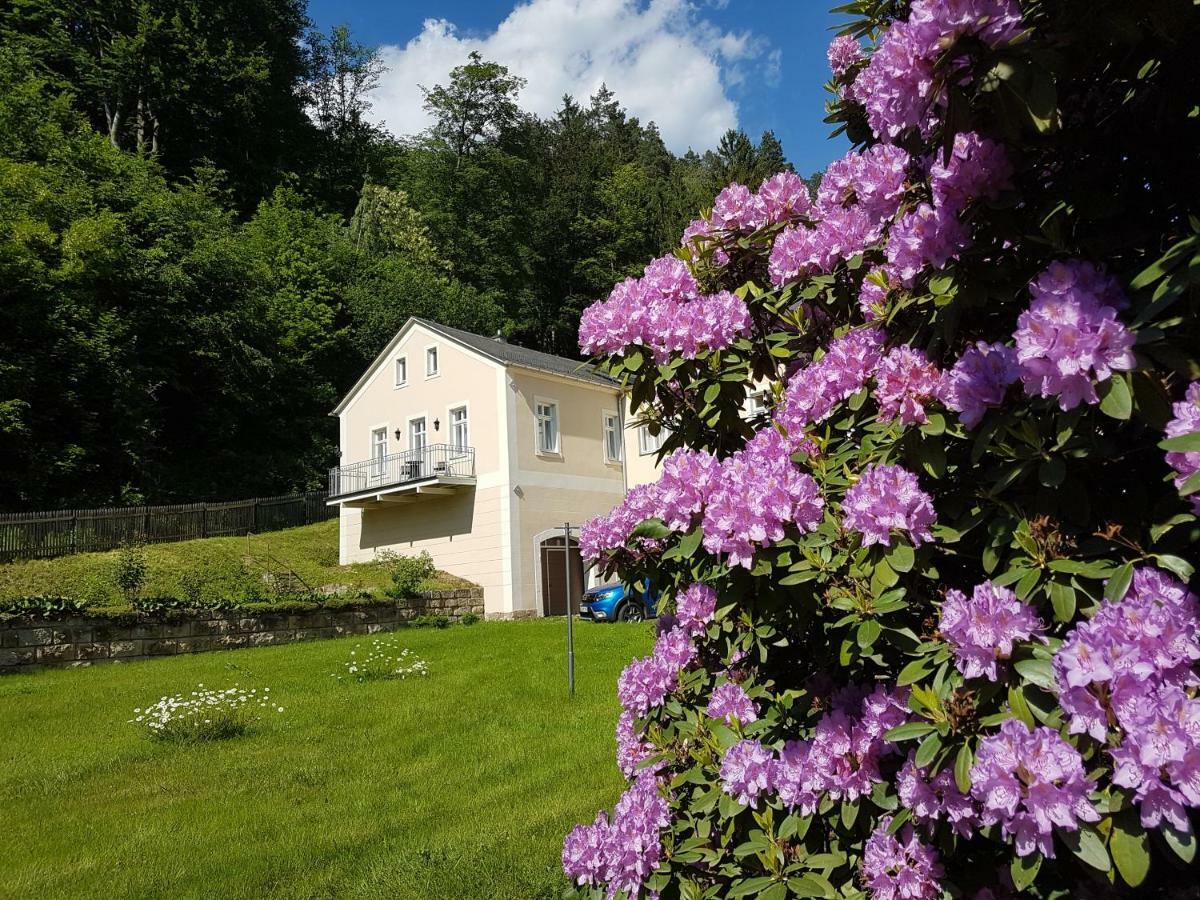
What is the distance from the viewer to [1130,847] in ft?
4.25

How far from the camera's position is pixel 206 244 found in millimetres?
29797

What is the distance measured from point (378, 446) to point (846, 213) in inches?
946

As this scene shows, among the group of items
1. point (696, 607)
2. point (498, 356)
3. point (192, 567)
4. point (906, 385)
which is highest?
point (498, 356)

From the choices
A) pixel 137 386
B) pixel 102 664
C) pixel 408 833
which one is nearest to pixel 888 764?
pixel 408 833

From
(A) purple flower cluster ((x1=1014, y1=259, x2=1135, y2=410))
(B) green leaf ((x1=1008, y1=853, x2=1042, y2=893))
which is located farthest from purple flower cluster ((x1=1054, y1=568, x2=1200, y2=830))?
(A) purple flower cluster ((x1=1014, y1=259, x2=1135, y2=410))

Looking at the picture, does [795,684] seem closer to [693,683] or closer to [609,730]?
[693,683]

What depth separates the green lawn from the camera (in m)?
4.12

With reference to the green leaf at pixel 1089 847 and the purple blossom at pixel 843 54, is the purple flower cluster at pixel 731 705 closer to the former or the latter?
the green leaf at pixel 1089 847

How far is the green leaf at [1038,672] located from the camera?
1.42 metres

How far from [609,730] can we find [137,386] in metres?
24.3

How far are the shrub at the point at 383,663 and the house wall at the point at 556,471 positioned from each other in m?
7.73

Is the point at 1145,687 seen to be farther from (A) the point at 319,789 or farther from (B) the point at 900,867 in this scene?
(A) the point at 319,789

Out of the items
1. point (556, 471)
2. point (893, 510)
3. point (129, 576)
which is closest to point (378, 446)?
point (556, 471)

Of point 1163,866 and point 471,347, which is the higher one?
point 471,347
